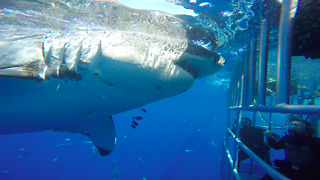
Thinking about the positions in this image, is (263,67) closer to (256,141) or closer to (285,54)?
(285,54)

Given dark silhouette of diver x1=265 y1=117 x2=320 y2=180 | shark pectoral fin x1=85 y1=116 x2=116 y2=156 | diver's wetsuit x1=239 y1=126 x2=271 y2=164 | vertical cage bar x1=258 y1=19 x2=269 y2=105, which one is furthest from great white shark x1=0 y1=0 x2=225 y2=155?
diver's wetsuit x1=239 y1=126 x2=271 y2=164

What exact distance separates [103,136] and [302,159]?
392 cm

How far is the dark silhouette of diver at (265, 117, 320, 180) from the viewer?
8.51 feet

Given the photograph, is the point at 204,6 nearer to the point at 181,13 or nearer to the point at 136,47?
the point at 181,13

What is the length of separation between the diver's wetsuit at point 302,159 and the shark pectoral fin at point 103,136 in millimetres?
3382

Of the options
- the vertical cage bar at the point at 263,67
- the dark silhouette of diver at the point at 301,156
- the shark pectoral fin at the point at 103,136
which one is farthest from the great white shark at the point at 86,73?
the dark silhouette of diver at the point at 301,156

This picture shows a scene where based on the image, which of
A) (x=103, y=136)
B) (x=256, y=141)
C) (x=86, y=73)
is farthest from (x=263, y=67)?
(x=256, y=141)

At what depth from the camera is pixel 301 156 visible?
2756mm

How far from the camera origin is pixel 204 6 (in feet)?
19.1

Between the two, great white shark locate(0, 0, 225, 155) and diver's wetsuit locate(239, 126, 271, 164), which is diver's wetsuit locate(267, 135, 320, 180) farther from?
diver's wetsuit locate(239, 126, 271, 164)

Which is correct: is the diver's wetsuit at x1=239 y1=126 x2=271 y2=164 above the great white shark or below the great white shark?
below

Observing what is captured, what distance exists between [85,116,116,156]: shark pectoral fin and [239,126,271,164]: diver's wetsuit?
4.60m

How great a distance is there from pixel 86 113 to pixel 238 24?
6.59m

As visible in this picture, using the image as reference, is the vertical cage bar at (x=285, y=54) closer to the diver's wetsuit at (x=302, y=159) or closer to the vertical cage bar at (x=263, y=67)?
the vertical cage bar at (x=263, y=67)
